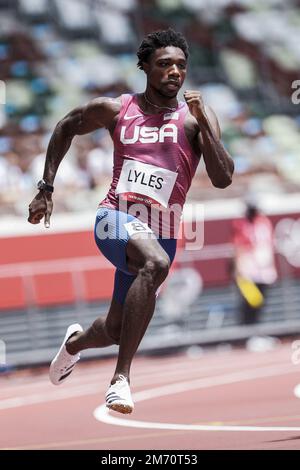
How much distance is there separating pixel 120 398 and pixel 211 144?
1.54m

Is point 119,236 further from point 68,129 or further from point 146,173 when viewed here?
point 68,129

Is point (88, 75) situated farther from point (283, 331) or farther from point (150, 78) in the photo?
point (150, 78)

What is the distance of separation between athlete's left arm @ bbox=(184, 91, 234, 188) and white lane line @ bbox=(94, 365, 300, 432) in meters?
1.67

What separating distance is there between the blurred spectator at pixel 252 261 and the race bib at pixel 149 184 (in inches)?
332

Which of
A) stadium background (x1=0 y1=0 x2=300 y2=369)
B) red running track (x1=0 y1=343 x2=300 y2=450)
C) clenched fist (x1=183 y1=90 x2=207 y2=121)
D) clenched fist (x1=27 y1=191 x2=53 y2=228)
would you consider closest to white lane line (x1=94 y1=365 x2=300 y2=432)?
red running track (x1=0 y1=343 x2=300 y2=450)

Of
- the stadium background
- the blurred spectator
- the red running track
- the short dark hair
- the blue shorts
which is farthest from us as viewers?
the blurred spectator

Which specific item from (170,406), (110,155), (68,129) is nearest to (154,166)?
(68,129)

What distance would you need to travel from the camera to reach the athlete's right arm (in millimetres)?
7492

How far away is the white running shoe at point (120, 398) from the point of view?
22.1 ft

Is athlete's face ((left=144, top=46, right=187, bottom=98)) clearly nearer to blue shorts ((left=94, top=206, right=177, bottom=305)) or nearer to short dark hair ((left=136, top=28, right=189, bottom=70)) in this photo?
short dark hair ((left=136, top=28, right=189, bottom=70))

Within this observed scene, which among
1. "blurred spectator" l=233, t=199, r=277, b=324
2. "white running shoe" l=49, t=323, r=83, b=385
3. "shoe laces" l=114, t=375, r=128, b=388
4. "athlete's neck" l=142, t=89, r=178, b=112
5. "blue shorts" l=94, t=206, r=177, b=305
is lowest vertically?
"shoe laces" l=114, t=375, r=128, b=388

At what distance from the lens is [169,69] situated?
7238mm

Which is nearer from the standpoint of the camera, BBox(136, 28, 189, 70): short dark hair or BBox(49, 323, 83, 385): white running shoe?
BBox(136, 28, 189, 70): short dark hair

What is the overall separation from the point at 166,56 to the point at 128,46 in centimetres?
1273
